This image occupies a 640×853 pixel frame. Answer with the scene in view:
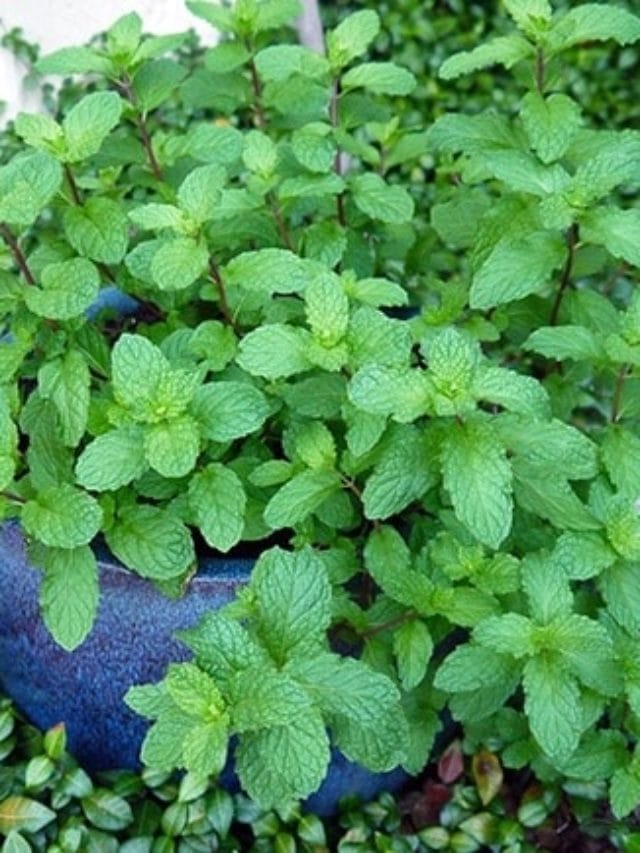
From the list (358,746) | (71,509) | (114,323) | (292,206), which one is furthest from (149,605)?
(292,206)

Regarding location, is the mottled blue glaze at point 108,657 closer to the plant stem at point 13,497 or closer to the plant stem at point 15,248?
the plant stem at point 13,497

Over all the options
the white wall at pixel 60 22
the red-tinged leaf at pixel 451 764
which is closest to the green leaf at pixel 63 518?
the red-tinged leaf at pixel 451 764

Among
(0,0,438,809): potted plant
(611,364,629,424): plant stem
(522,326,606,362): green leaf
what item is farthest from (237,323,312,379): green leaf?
(611,364,629,424): plant stem

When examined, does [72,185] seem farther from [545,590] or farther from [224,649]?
[545,590]

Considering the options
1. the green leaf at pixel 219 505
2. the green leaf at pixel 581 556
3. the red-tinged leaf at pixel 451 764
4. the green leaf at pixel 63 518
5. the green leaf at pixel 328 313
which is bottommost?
the red-tinged leaf at pixel 451 764

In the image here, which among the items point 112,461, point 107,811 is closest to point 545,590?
point 112,461
